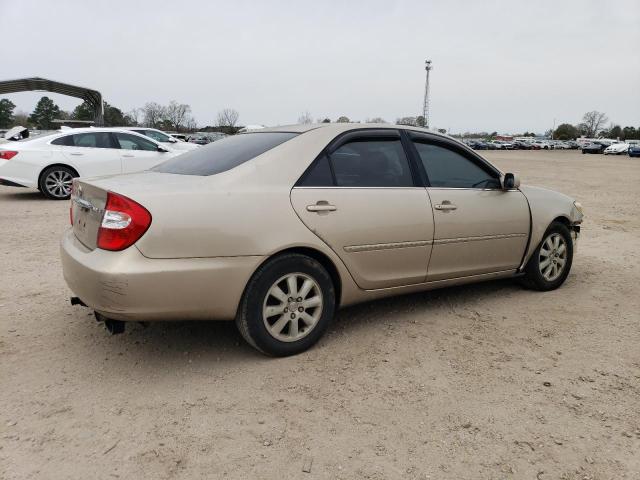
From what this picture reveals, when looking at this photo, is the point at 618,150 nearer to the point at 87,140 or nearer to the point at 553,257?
the point at 87,140

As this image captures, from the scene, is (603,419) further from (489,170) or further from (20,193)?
(20,193)

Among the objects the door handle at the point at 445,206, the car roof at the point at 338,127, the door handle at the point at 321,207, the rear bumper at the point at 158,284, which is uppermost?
the car roof at the point at 338,127

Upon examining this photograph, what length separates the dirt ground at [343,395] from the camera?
2.33m

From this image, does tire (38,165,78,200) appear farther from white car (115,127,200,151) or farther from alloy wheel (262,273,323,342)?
alloy wheel (262,273,323,342)

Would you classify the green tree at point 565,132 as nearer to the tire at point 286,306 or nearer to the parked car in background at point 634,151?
the parked car in background at point 634,151

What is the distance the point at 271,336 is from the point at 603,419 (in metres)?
1.87

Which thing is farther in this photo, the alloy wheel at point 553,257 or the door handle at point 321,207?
the alloy wheel at point 553,257

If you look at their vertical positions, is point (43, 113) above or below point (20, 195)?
above

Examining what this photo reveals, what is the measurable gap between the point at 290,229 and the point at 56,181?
8.97 meters

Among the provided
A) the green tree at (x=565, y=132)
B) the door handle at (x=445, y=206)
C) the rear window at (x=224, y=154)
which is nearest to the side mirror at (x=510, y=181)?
the door handle at (x=445, y=206)

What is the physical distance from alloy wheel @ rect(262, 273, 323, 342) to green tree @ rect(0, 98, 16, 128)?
100 metres

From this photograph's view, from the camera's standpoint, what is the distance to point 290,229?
3188 millimetres

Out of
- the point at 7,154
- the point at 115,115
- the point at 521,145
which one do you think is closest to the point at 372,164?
the point at 7,154

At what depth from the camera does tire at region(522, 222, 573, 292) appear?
187 inches
